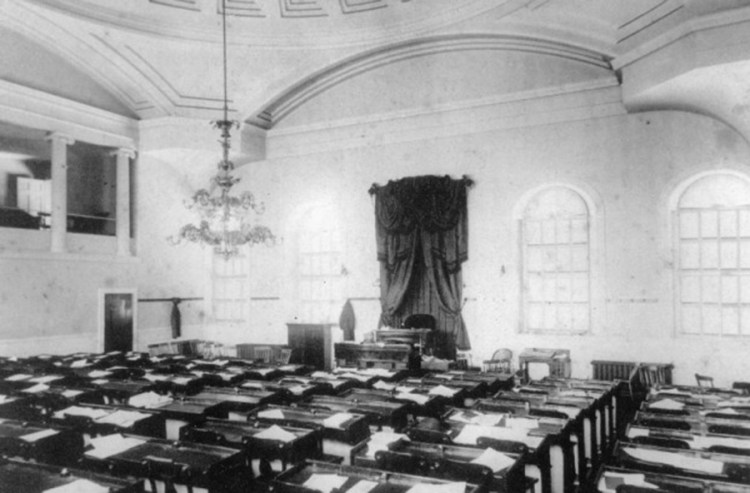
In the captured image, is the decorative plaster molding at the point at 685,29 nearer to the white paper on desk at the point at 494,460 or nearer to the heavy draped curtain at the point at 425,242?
the heavy draped curtain at the point at 425,242

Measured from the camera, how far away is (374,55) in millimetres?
10164

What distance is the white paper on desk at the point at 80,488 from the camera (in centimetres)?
291

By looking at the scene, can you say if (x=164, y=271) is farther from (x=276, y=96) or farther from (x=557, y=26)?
(x=557, y=26)

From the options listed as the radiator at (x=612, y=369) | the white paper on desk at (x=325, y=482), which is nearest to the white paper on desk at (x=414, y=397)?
the white paper on desk at (x=325, y=482)

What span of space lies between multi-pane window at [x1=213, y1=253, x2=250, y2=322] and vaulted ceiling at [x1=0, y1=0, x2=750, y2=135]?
305cm

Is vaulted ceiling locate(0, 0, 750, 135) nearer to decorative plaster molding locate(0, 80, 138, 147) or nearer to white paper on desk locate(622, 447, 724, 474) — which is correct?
decorative plaster molding locate(0, 80, 138, 147)

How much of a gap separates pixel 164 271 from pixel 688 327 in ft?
30.0

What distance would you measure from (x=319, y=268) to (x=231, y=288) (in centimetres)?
219

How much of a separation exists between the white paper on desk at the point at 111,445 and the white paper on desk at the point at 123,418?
37cm

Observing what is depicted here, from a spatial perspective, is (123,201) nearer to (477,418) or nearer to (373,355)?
(373,355)

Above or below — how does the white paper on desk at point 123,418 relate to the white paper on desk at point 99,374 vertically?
above

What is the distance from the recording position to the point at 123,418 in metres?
4.41

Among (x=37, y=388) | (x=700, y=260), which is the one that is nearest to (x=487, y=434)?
(x=37, y=388)

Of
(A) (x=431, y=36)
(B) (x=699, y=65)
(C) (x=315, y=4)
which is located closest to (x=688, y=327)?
(B) (x=699, y=65)
